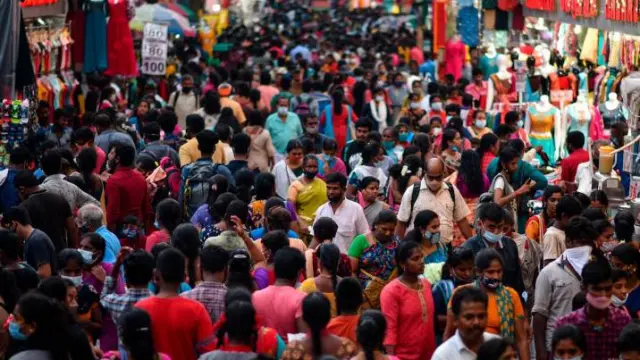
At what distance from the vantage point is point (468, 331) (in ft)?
27.8

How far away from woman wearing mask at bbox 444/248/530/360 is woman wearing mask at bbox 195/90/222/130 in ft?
33.7

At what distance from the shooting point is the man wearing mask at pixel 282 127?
18984 millimetres

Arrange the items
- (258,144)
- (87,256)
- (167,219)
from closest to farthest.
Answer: (87,256), (167,219), (258,144)

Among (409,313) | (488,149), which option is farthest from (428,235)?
(488,149)

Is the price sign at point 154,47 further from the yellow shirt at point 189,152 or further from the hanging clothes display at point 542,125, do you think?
the yellow shirt at point 189,152

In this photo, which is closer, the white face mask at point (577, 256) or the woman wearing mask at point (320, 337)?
the woman wearing mask at point (320, 337)

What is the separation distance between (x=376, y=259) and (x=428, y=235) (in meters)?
0.41

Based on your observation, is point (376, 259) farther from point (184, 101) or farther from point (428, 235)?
point (184, 101)

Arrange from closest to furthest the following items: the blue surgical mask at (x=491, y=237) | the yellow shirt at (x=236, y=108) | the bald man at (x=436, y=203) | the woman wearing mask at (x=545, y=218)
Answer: the blue surgical mask at (x=491, y=237), the woman wearing mask at (x=545, y=218), the bald man at (x=436, y=203), the yellow shirt at (x=236, y=108)

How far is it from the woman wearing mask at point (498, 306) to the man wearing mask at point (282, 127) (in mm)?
9608

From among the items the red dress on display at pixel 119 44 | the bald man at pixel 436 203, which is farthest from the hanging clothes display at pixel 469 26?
the bald man at pixel 436 203

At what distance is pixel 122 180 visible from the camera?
13.4 m

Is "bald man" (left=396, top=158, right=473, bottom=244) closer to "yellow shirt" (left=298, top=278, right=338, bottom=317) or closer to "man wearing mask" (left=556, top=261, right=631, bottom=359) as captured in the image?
"yellow shirt" (left=298, top=278, right=338, bottom=317)

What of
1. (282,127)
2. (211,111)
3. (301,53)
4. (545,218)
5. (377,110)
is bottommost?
(301,53)
